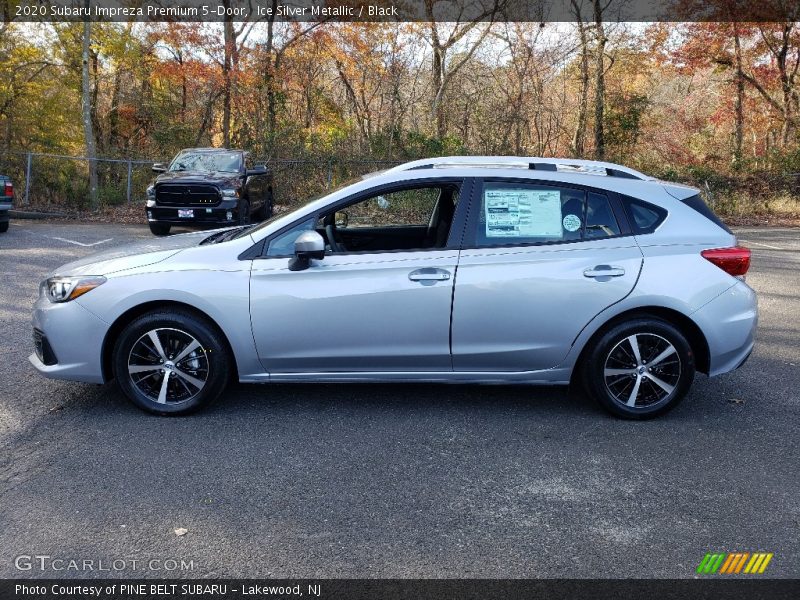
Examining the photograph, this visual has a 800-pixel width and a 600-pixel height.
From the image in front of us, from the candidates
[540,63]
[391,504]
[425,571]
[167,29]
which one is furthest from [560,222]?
[167,29]

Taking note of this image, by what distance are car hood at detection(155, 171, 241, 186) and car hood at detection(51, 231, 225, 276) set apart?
9760 millimetres

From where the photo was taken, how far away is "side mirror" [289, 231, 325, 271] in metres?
4.64

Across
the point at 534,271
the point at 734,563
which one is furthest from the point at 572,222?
the point at 734,563

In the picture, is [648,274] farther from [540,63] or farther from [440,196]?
[540,63]

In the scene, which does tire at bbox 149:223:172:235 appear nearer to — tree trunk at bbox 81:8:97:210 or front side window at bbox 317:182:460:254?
tree trunk at bbox 81:8:97:210

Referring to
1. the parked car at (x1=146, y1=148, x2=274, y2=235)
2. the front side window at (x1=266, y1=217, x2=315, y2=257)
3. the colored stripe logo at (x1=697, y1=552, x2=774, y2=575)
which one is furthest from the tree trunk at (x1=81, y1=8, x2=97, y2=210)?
the colored stripe logo at (x1=697, y1=552, x2=774, y2=575)

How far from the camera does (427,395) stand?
17.7 feet

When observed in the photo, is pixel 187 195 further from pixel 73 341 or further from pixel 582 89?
pixel 582 89

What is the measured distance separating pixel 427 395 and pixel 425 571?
2.37 m

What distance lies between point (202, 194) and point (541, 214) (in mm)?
11140

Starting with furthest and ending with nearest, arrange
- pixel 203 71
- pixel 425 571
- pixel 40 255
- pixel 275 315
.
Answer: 1. pixel 203 71
2. pixel 40 255
3. pixel 275 315
4. pixel 425 571

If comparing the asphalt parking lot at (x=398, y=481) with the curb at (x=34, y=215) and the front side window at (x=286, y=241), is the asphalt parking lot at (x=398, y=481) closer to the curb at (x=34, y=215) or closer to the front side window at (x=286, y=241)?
the front side window at (x=286, y=241)

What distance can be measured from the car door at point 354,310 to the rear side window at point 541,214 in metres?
0.37

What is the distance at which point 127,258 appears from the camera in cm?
498
